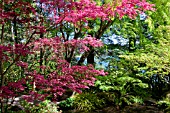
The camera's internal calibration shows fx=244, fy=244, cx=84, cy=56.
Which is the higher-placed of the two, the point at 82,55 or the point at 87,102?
the point at 82,55

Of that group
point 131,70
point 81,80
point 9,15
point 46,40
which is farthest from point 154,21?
point 9,15

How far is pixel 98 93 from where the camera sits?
31.0 ft

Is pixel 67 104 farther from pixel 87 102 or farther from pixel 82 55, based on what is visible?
pixel 82 55

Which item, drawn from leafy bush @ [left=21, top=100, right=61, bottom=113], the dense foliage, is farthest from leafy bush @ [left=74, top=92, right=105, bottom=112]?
leafy bush @ [left=21, top=100, right=61, bottom=113]

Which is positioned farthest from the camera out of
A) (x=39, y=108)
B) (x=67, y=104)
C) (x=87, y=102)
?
(x=87, y=102)

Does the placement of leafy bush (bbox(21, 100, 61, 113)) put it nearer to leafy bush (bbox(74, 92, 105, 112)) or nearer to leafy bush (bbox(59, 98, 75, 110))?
leafy bush (bbox(59, 98, 75, 110))

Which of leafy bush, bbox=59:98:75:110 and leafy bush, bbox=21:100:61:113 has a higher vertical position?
leafy bush, bbox=21:100:61:113

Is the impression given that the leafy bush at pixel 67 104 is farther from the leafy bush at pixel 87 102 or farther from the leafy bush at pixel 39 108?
the leafy bush at pixel 39 108

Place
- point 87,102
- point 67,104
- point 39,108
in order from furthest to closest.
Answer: point 87,102 < point 67,104 < point 39,108

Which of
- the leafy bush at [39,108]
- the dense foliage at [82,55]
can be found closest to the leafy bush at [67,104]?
the dense foliage at [82,55]

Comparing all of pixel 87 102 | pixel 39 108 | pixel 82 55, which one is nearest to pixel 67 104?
pixel 87 102

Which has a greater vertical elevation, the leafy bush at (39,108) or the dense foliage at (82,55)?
the dense foliage at (82,55)

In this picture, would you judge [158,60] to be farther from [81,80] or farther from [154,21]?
[154,21]

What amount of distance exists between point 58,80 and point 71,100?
4286mm
